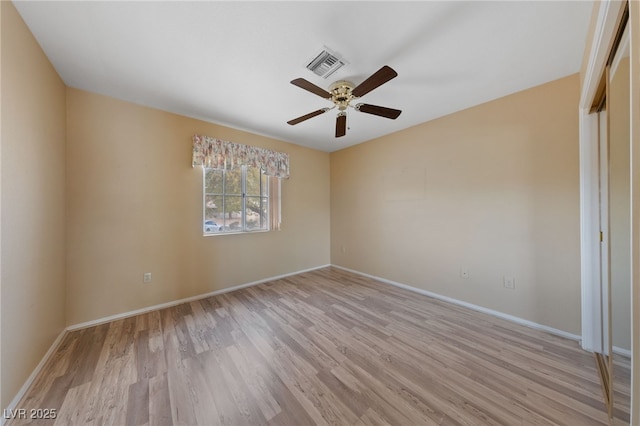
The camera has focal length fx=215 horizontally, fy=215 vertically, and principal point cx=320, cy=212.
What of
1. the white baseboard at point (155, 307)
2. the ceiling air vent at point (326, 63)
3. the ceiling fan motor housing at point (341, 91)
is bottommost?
the white baseboard at point (155, 307)

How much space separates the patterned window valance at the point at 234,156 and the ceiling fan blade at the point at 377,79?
1.99 metres

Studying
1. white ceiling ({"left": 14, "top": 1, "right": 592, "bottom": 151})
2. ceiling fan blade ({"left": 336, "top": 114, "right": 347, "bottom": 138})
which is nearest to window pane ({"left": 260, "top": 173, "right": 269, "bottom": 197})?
white ceiling ({"left": 14, "top": 1, "right": 592, "bottom": 151})

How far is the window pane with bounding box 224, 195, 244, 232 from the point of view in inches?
125

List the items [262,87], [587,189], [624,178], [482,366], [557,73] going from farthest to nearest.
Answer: [262,87], [557,73], [587,189], [482,366], [624,178]

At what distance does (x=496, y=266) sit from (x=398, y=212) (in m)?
1.34

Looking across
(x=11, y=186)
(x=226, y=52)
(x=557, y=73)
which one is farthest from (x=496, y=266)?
(x=11, y=186)

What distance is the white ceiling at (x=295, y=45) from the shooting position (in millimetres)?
1329

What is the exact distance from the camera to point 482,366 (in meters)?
1.63

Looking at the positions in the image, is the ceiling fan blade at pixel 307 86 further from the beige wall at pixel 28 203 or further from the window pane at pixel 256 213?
the window pane at pixel 256 213

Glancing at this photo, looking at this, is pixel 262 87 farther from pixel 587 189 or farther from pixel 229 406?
pixel 587 189

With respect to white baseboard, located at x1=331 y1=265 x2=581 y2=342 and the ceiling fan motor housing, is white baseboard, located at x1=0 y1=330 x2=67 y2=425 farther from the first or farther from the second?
white baseboard, located at x1=331 y1=265 x2=581 y2=342

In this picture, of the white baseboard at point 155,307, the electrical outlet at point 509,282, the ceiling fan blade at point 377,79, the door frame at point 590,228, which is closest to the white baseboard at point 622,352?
the door frame at point 590,228

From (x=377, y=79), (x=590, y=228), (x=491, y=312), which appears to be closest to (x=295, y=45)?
(x=377, y=79)

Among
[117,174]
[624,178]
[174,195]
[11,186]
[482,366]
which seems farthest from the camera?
[174,195]
